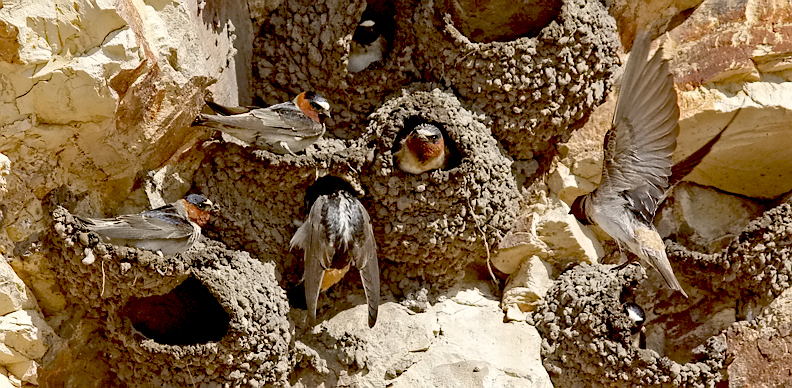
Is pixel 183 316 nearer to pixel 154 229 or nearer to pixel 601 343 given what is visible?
pixel 154 229

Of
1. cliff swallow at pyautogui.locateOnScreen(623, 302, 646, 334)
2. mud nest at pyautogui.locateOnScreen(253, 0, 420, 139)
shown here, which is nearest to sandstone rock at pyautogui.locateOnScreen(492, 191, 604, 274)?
cliff swallow at pyautogui.locateOnScreen(623, 302, 646, 334)

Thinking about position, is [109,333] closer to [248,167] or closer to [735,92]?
[248,167]

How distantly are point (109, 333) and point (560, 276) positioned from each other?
2.60 metres

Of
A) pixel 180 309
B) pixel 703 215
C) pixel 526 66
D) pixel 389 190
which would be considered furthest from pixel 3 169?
pixel 703 215

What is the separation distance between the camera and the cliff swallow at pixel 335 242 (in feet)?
15.8

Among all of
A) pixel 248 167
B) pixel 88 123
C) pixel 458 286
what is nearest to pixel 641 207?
pixel 458 286

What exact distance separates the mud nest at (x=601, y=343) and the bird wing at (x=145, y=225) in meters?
2.19

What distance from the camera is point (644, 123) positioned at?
434 cm

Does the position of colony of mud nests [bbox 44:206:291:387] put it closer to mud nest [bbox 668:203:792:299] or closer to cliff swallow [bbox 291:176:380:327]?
cliff swallow [bbox 291:176:380:327]

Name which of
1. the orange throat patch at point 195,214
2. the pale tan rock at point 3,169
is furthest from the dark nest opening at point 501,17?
the pale tan rock at point 3,169

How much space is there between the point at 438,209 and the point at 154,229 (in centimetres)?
167

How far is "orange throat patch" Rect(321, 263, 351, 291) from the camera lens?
16.2 feet

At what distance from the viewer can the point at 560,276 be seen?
5.34 metres

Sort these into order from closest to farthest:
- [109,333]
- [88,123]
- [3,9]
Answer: [3,9] → [88,123] → [109,333]
